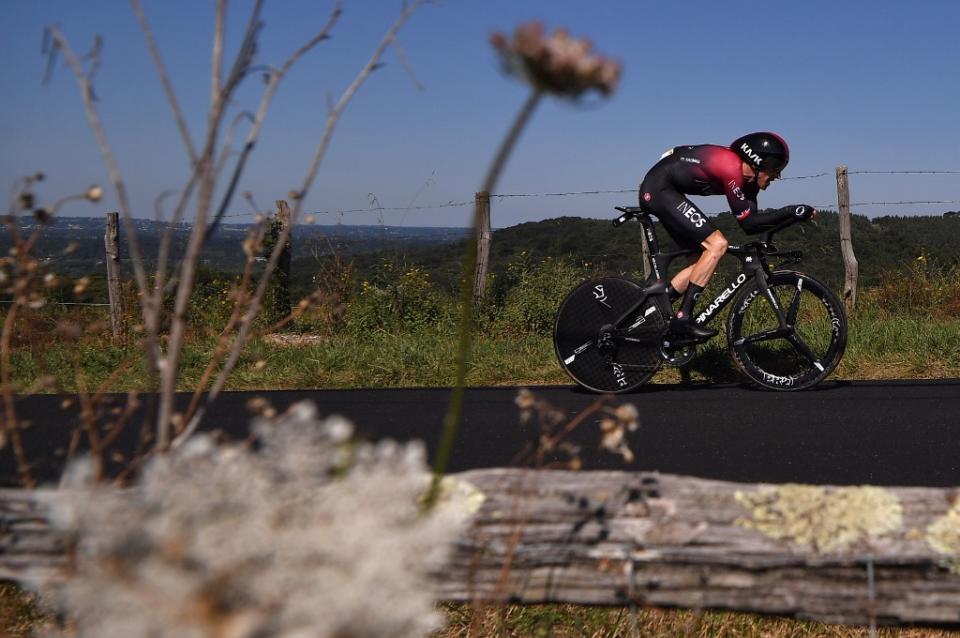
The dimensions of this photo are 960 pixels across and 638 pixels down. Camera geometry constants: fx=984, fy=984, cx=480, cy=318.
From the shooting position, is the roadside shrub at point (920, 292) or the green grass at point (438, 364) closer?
the green grass at point (438, 364)

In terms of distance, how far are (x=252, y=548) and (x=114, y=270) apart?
12.6 meters

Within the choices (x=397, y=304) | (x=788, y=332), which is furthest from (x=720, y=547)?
(x=397, y=304)

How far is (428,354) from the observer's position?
27.9 feet

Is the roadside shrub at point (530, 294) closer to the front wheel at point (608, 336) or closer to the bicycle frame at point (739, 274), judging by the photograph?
the front wheel at point (608, 336)

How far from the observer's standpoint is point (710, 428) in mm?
5863

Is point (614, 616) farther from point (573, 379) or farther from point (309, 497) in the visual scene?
point (573, 379)

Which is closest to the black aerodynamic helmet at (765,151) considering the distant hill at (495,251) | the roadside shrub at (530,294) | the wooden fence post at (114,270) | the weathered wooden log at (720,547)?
the distant hill at (495,251)

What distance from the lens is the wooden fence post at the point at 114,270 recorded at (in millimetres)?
12391

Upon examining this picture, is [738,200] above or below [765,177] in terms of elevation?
below

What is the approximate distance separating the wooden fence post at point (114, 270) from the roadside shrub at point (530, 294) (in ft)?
15.8

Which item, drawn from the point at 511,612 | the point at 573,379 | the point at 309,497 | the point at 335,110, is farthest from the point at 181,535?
the point at 573,379

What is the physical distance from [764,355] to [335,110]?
252 inches

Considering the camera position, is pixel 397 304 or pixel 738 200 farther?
pixel 397 304

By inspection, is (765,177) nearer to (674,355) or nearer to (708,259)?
(708,259)
